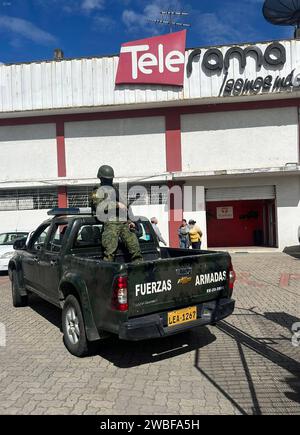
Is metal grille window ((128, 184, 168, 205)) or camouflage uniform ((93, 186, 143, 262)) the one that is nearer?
camouflage uniform ((93, 186, 143, 262))

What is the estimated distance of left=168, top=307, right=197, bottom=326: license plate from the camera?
13.5ft

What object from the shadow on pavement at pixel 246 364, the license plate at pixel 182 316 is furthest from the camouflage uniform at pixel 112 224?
the shadow on pavement at pixel 246 364

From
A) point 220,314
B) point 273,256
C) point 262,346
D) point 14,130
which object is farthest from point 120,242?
point 14,130

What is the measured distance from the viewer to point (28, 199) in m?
16.6

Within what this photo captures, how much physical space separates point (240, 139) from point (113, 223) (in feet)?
38.9

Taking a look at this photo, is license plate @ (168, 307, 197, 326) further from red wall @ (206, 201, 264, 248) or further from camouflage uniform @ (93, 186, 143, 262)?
red wall @ (206, 201, 264, 248)

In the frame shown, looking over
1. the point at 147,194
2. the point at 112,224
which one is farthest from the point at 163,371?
the point at 147,194

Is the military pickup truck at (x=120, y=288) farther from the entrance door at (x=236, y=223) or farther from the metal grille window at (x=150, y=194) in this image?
the entrance door at (x=236, y=223)

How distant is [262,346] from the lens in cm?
470

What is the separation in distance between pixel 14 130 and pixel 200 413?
52.9 feet

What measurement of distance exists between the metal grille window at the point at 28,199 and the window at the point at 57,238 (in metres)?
11.1


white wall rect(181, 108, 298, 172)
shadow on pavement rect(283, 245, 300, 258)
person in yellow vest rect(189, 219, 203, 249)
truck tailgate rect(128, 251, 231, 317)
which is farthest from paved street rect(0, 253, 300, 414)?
white wall rect(181, 108, 298, 172)

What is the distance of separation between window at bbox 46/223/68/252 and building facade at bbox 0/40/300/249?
10117mm

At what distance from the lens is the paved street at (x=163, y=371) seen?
10.7 ft
